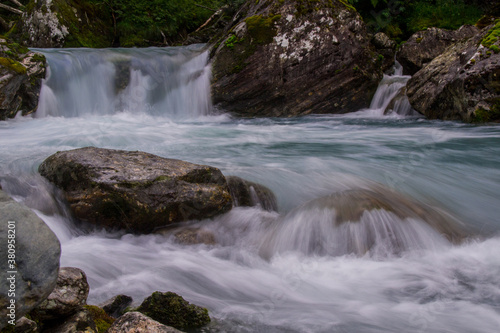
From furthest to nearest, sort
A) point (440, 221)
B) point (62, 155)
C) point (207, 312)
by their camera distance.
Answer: point (62, 155), point (440, 221), point (207, 312)

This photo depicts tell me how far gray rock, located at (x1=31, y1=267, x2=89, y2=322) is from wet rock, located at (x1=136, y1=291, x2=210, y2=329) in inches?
17.0

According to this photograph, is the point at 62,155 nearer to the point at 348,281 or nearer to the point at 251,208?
the point at 251,208

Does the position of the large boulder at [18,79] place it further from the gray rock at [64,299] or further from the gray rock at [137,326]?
the gray rock at [137,326]

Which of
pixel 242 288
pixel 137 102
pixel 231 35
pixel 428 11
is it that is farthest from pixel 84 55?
pixel 428 11

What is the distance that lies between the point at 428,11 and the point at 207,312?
1690 cm

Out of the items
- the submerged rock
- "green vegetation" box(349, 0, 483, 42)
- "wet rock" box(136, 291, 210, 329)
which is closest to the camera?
"wet rock" box(136, 291, 210, 329)

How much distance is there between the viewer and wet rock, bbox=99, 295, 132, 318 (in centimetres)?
288

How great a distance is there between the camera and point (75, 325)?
215 cm

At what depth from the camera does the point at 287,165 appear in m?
6.14

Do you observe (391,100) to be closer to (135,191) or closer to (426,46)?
(426,46)

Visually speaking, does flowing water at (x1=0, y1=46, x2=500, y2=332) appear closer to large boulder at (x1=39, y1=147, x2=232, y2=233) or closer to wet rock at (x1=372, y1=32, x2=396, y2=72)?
large boulder at (x1=39, y1=147, x2=232, y2=233)

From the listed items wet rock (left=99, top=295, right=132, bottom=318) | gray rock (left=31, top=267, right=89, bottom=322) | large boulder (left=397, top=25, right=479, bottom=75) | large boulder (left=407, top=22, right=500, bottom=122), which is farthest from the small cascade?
gray rock (left=31, top=267, right=89, bottom=322)

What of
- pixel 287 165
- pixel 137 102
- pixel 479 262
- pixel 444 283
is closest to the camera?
pixel 444 283

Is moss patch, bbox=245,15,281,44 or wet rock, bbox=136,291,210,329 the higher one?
moss patch, bbox=245,15,281,44
